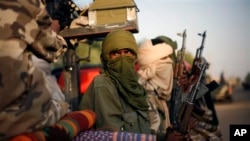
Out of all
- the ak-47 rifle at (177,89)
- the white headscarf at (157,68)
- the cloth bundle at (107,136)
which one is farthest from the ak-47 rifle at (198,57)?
the cloth bundle at (107,136)

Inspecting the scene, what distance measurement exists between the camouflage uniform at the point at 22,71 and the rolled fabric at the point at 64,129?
0.10 ft

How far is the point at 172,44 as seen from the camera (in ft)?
16.6

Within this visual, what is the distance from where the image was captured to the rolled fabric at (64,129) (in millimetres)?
1527

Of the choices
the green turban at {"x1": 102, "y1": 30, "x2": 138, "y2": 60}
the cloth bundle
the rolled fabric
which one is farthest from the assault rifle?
the rolled fabric

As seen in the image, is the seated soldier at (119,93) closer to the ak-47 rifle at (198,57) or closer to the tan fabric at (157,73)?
the tan fabric at (157,73)

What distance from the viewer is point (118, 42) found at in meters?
2.98

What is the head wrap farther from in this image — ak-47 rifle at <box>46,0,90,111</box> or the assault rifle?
ak-47 rifle at <box>46,0,90,111</box>

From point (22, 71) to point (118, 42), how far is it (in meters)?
1.53

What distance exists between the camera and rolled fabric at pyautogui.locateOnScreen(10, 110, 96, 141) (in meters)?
1.53

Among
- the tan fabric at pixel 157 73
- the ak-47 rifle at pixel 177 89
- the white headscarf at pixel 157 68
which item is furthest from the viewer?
the ak-47 rifle at pixel 177 89

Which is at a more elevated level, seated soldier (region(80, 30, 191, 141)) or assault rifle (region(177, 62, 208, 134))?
seated soldier (region(80, 30, 191, 141))

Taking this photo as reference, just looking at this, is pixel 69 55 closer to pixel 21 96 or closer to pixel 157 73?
pixel 157 73

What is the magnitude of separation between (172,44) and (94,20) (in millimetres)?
1963

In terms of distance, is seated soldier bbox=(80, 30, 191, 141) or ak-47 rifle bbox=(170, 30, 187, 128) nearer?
seated soldier bbox=(80, 30, 191, 141)
